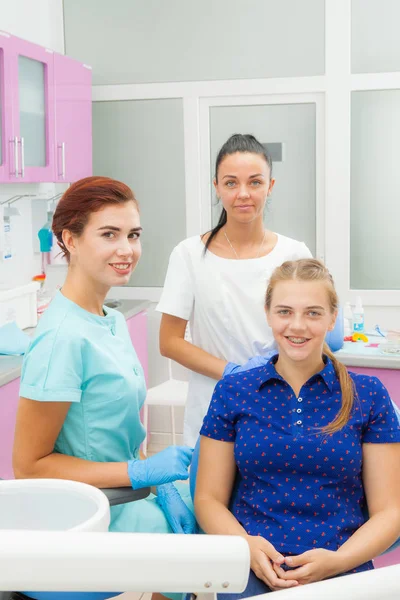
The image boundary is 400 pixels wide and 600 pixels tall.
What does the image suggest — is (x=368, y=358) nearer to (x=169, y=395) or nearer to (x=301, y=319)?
(x=169, y=395)

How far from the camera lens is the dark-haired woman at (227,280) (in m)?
2.00

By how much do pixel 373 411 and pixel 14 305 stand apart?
196 centimetres

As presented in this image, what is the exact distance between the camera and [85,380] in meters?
1.44

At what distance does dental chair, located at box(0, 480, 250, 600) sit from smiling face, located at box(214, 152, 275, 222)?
1495mm

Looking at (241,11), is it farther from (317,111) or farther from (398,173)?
(398,173)

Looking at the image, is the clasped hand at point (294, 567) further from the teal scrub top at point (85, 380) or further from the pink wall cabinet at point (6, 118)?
the pink wall cabinet at point (6, 118)

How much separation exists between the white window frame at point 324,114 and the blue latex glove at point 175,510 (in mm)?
2442

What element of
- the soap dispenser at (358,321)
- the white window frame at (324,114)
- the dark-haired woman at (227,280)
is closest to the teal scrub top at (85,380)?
the dark-haired woman at (227,280)

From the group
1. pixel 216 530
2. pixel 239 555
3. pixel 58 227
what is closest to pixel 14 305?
pixel 58 227

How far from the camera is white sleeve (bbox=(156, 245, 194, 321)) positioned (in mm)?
2084

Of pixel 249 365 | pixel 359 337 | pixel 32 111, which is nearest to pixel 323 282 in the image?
pixel 249 365

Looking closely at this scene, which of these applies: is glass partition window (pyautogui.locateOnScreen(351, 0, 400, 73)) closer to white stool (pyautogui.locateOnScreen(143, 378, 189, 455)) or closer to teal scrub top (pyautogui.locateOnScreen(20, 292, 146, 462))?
white stool (pyautogui.locateOnScreen(143, 378, 189, 455))

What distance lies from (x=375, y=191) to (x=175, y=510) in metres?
2.62


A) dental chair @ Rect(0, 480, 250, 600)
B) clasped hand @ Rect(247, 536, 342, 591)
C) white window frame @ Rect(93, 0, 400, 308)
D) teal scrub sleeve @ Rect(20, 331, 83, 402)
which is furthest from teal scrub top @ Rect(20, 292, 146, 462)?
white window frame @ Rect(93, 0, 400, 308)
